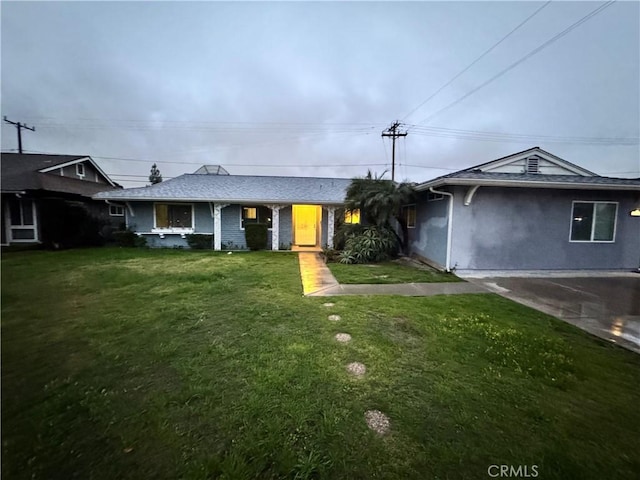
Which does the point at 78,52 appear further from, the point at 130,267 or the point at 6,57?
the point at 130,267

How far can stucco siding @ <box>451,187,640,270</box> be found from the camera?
7797 mm

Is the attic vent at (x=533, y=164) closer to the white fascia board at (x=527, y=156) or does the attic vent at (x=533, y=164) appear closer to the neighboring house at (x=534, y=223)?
the white fascia board at (x=527, y=156)

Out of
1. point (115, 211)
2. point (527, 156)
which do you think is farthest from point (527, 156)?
point (115, 211)

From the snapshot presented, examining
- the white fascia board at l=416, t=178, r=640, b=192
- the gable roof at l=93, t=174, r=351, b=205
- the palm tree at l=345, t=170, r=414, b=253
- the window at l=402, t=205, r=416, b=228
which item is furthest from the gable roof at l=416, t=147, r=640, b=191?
the gable roof at l=93, t=174, r=351, b=205

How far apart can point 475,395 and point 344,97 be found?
634 inches

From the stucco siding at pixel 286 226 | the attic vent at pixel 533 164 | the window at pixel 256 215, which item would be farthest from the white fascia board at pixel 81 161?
the attic vent at pixel 533 164

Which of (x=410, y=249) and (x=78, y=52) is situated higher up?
(x=78, y=52)

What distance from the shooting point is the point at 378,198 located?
9508 millimetres

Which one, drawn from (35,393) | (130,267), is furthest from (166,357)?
(130,267)

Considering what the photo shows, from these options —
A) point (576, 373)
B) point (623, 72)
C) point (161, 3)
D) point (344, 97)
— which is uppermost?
point (344, 97)

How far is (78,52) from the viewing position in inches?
57.7

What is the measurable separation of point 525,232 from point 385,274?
436 cm

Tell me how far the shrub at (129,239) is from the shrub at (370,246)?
8.69 meters

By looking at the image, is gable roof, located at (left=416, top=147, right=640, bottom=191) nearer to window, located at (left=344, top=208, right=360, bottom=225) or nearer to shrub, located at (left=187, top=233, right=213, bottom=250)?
window, located at (left=344, top=208, right=360, bottom=225)
